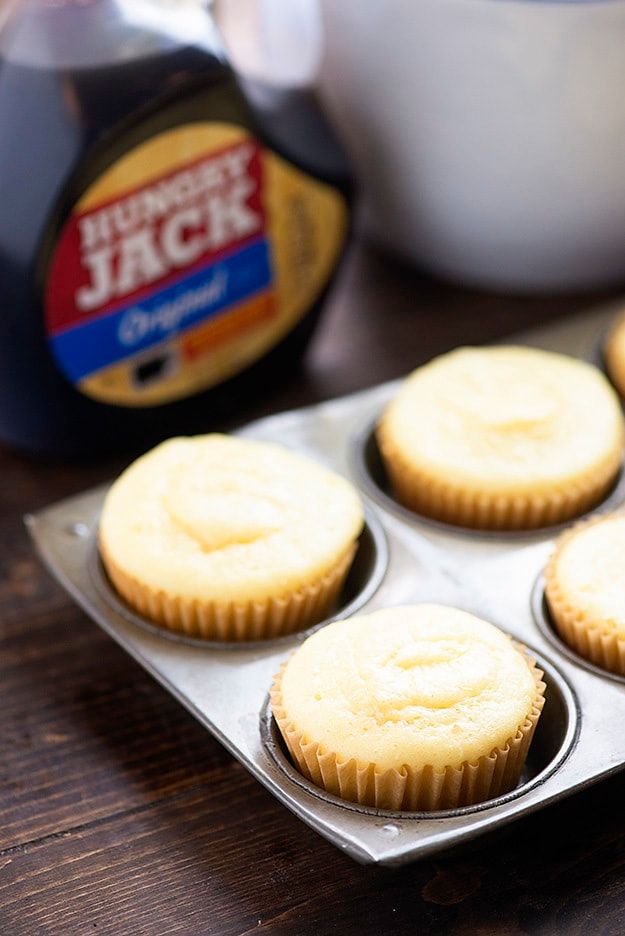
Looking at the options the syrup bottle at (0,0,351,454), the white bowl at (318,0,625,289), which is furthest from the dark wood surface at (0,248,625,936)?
the white bowl at (318,0,625,289)

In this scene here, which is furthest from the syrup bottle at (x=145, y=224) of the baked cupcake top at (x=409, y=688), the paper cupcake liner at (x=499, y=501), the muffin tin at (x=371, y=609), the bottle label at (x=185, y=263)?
the baked cupcake top at (x=409, y=688)

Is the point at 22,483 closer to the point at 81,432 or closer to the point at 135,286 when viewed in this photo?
the point at 81,432

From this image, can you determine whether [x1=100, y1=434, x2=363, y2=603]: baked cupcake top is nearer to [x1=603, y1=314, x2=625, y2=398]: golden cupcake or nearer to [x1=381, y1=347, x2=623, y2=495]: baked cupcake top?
[x1=381, y1=347, x2=623, y2=495]: baked cupcake top

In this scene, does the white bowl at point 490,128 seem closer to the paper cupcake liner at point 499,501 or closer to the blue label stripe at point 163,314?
the blue label stripe at point 163,314

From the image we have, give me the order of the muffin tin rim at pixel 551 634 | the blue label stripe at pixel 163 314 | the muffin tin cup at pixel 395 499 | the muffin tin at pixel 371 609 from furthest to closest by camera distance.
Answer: the blue label stripe at pixel 163 314 < the muffin tin cup at pixel 395 499 < the muffin tin rim at pixel 551 634 < the muffin tin at pixel 371 609

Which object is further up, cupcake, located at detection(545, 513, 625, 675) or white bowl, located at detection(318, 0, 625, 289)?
white bowl, located at detection(318, 0, 625, 289)

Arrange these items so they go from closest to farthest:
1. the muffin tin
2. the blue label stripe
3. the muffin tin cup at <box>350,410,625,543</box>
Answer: the muffin tin < the muffin tin cup at <box>350,410,625,543</box> < the blue label stripe
